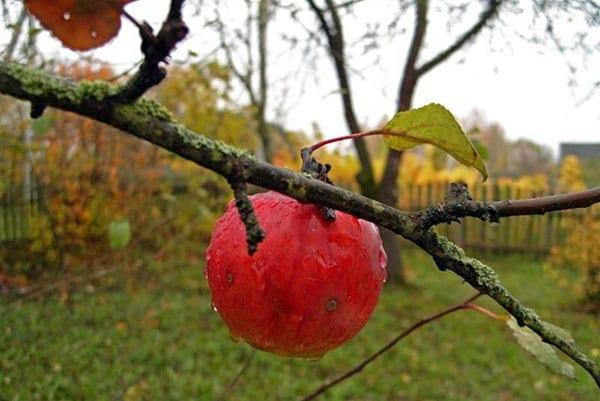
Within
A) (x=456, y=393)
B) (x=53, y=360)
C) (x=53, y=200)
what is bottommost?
(x=456, y=393)

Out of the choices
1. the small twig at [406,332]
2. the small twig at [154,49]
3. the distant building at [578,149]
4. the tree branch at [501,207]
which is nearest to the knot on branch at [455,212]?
the tree branch at [501,207]

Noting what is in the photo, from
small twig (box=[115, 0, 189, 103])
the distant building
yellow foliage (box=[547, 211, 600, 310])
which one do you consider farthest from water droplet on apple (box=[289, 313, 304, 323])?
the distant building

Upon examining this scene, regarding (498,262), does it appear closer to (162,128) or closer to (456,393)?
(456,393)

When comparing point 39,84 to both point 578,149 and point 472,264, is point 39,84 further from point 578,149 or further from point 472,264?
point 578,149

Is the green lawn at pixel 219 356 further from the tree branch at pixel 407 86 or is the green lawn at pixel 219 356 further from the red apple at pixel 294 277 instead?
the red apple at pixel 294 277

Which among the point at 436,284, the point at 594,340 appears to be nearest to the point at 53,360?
the point at 594,340

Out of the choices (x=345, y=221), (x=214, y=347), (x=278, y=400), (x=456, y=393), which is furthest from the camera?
(x=214, y=347)
